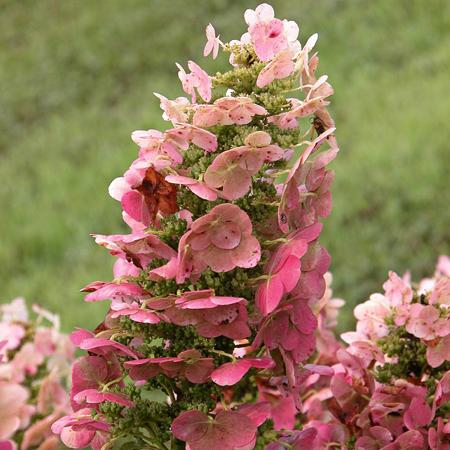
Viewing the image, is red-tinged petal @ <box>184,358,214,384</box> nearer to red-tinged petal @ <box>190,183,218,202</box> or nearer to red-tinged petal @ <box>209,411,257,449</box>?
red-tinged petal @ <box>209,411,257,449</box>

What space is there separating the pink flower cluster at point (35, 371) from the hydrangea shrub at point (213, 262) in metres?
0.29

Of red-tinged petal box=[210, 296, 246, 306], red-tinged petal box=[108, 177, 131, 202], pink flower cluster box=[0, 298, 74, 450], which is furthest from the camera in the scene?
pink flower cluster box=[0, 298, 74, 450]

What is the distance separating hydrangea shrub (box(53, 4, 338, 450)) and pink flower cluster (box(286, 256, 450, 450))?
12 cm

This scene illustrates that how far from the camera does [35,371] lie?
134 cm

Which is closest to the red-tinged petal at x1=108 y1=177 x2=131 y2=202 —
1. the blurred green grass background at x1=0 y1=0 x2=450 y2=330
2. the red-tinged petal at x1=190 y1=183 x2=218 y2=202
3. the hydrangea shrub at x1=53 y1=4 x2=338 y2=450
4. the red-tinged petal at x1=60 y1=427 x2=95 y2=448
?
the hydrangea shrub at x1=53 y1=4 x2=338 y2=450

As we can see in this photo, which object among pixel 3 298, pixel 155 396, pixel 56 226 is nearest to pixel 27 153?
pixel 56 226

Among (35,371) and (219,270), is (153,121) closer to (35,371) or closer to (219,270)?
(35,371)

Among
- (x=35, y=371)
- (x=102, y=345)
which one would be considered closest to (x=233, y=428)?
(x=102, y=345)

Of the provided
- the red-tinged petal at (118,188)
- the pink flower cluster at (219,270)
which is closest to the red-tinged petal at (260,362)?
the pink flower cluster at (219,270)

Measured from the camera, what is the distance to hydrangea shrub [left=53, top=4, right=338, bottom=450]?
2.66ft

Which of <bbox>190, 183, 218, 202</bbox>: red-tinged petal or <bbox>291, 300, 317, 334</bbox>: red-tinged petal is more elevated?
<bbox>190, 183, 218, 202</bbox>: red-tinged petal

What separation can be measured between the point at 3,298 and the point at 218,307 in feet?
11.4

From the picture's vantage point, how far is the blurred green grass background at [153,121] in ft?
12.8

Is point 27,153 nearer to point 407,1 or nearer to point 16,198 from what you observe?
point 16,198
